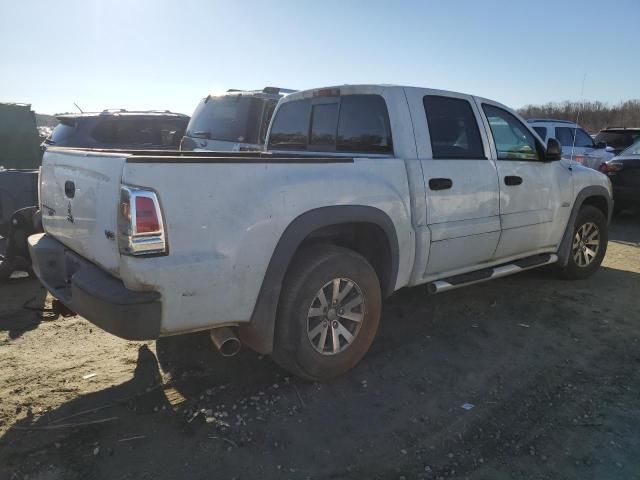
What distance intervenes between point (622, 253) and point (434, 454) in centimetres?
596

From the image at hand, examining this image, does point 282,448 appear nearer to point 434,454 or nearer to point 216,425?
point 216,425

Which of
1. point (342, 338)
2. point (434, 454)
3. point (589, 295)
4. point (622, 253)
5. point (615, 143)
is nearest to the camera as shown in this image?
point (434, 454)

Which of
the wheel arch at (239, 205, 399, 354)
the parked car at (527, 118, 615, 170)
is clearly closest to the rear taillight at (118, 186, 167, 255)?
the wheel arch at (239, 205, 399, 354)

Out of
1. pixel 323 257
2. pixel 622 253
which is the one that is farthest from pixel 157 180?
pixel 622 253

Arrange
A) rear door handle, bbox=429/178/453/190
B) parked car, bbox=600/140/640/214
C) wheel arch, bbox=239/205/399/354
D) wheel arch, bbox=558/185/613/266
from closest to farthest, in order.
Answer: wheel arch, bbox=239/205/399/354 → rear door handle, bbox=429/178/453/190 → wheel arch, bbox=558/185/613/266 → parked car, bbox=600/140/640/214

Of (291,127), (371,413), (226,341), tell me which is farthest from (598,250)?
(226,341)

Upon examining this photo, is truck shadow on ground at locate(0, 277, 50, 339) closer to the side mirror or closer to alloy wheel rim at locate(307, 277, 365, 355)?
alloy wheel rim at locate(307, 277, 365, 355)

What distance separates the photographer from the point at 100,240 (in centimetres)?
269

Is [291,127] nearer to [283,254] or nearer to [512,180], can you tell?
[512,180]

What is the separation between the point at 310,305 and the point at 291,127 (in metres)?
2.28

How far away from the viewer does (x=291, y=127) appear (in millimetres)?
4746

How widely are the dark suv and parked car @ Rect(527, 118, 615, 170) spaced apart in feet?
25.7

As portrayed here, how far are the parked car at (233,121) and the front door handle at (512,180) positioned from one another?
3127 millimetres

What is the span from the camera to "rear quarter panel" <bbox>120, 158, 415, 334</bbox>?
8.04 feet
